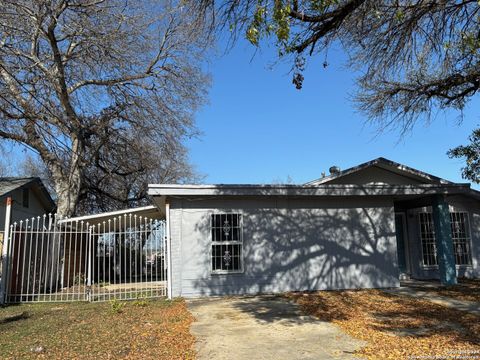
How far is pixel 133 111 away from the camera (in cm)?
1919

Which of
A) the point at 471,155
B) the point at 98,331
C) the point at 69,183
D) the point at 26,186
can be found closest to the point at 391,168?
the point at 471,155

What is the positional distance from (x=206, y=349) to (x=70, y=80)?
46.2 feet

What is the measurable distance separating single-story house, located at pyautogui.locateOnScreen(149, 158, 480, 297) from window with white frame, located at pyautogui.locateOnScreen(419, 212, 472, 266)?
1.65 meters

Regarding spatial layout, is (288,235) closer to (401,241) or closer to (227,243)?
(227,243)

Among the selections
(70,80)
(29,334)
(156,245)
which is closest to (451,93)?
(156,245)

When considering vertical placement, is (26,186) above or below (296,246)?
above

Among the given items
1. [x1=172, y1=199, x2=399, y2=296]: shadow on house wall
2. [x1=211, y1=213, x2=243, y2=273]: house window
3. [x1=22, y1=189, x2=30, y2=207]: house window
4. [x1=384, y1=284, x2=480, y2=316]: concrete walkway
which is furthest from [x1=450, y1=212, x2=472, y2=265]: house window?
[x1=22, y1=189, x2=30, y2=207]: house window

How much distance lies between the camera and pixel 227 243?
1236 centimetres

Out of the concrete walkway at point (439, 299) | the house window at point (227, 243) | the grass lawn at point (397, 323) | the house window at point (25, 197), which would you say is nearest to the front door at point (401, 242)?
the concrete walkway at point (439, 299)

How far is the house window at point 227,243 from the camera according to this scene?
1232 centimetres

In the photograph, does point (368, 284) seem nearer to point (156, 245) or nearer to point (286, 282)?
point (286, 282)

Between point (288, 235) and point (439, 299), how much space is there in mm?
4286

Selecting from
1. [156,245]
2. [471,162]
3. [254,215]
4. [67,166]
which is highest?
[67,166]

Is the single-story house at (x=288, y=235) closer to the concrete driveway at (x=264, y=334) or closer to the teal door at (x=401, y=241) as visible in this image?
the teal door at (x=401, y=241)
